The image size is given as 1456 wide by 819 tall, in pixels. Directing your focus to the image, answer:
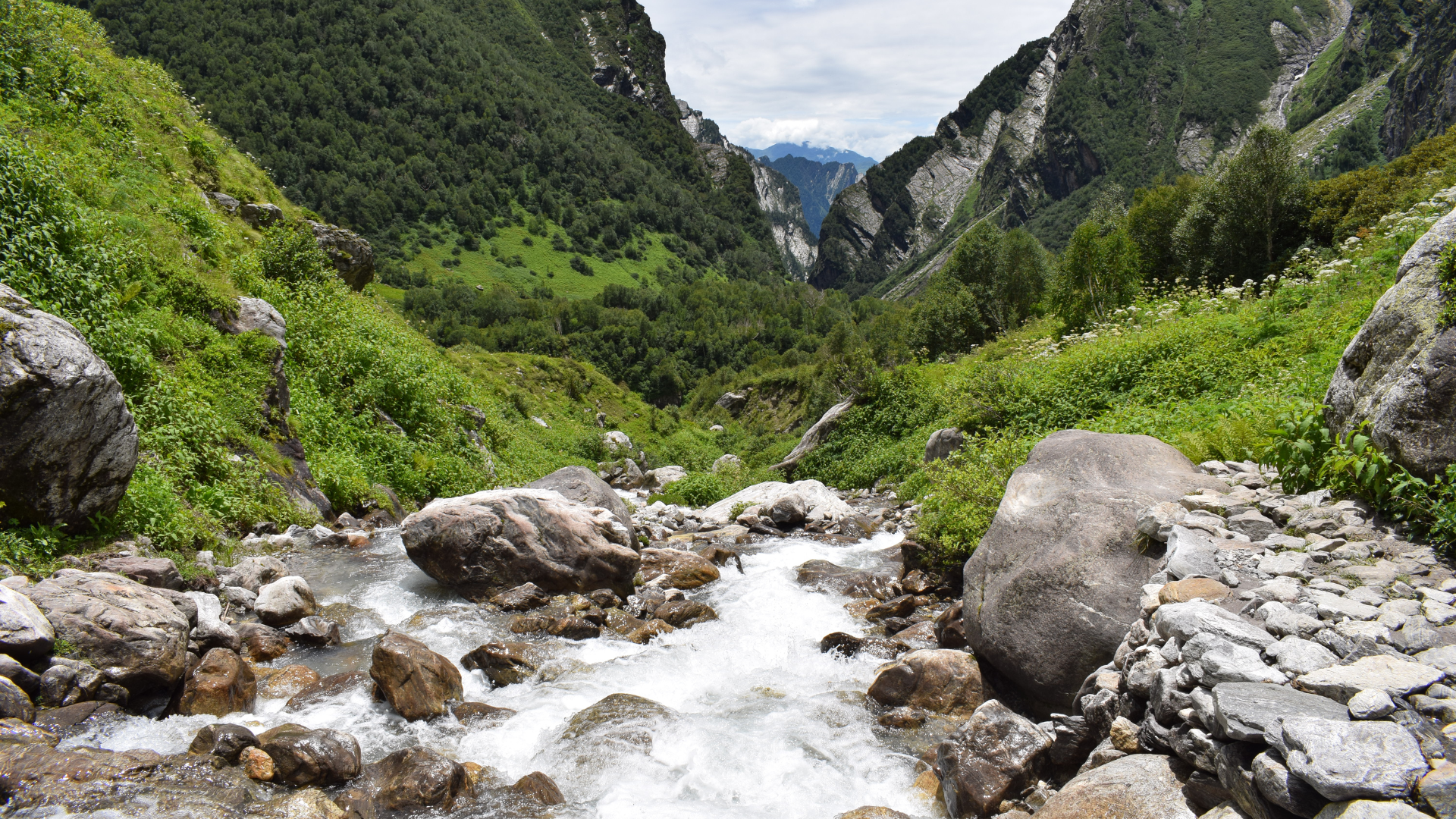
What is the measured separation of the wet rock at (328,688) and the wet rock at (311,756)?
1090mm

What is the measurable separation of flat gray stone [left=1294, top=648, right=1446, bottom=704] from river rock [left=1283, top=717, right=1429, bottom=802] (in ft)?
1.43

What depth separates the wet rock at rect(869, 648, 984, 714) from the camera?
891 cm

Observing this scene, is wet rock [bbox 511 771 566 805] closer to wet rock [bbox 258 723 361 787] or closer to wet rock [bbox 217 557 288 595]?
wet rock [bbox 258 723 361 787]

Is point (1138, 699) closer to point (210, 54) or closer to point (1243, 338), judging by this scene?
point (1243, 338)

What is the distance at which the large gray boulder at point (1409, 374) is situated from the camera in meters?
6.38

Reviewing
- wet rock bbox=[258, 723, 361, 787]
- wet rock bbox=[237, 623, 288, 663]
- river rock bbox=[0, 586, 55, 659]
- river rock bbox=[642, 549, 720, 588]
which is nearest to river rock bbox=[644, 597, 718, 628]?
river rock bbox=[642, 549, 720, 588]

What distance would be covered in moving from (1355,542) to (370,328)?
2408 cm

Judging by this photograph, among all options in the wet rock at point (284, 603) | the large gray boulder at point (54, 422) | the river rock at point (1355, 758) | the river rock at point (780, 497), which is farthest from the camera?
the river rock at point (780, 497)

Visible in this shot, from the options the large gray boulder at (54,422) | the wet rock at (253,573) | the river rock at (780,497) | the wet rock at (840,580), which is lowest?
the river rock at (780,497)

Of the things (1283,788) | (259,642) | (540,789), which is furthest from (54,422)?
(1283,788)

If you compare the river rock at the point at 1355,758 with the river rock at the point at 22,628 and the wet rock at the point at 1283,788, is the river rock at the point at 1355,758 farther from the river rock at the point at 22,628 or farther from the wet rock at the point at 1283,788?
the river rock at the point at 22,628

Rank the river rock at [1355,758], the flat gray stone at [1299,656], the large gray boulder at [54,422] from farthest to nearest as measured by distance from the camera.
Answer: the large gray boulder at [54,422], the flat gray stone at [1299,656], the river rock at [1355,758]

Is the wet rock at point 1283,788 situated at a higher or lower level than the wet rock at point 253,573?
higher

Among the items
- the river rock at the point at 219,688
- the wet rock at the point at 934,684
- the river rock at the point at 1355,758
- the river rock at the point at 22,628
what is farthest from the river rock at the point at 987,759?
the river rock at the point at 22,628
